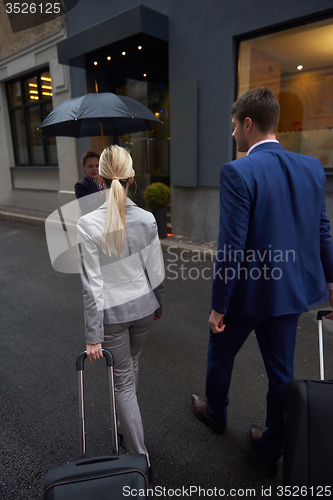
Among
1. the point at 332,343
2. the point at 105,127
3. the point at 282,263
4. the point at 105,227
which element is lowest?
the point at 332,343

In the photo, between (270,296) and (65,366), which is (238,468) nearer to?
(270,296)

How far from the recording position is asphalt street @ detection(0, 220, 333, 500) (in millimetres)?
2178

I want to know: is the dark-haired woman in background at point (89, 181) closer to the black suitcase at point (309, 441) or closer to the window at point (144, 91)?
the black suitcase at point (309, 441)

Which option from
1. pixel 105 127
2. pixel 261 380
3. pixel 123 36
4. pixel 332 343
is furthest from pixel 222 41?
pixel 261 380

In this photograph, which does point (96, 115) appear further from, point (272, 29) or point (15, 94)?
point (15, 94)

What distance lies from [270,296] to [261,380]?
5.16ft

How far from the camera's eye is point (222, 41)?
6844 millimetres

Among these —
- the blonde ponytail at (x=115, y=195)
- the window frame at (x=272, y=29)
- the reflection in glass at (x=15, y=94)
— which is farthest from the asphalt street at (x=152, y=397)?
the reflection in glass at (x=15, y=94)

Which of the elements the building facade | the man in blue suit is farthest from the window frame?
the man in blue suit

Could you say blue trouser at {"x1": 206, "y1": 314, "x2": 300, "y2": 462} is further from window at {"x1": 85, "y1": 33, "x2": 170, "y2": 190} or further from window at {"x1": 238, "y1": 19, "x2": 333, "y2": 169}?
window at {"x1": 85, "y1": 33, "x2": 170, "y2": 190}

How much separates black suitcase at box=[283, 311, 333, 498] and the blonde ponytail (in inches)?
47.0

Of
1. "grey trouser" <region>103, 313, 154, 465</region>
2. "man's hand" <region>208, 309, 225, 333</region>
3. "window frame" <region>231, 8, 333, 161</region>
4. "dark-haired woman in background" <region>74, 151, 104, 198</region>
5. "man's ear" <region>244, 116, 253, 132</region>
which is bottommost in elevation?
"grey trouser" <region>103, 313, 154, 465</region>

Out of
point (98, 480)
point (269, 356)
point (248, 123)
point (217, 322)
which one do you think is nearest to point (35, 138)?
point (248, 123)

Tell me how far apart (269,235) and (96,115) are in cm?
341
